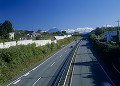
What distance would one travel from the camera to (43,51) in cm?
3259

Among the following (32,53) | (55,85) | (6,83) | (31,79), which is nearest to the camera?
(55,85)

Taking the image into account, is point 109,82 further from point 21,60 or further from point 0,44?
point 0,44

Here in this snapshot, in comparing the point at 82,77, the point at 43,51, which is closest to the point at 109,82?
the point at 82,77

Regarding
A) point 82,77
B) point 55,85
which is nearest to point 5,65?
point 55,85

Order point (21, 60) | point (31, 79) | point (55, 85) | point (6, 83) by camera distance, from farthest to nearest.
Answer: point (21, 60), point (31, 79), point (6, 83), point (55, 85)

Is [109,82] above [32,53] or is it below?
below

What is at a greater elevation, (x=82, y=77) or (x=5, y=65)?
(x=5, y=65)

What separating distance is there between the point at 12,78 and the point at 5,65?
283cm

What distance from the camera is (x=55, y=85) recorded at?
522 inches

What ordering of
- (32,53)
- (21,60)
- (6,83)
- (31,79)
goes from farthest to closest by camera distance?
(32,53)
(21,60)
(31,79)
(6,83)

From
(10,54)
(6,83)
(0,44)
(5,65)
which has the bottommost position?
(6,83)

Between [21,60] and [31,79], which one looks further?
[21,60]

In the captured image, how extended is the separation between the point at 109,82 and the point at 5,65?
13532mm

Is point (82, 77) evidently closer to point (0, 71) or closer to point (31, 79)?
point (31, 79)
